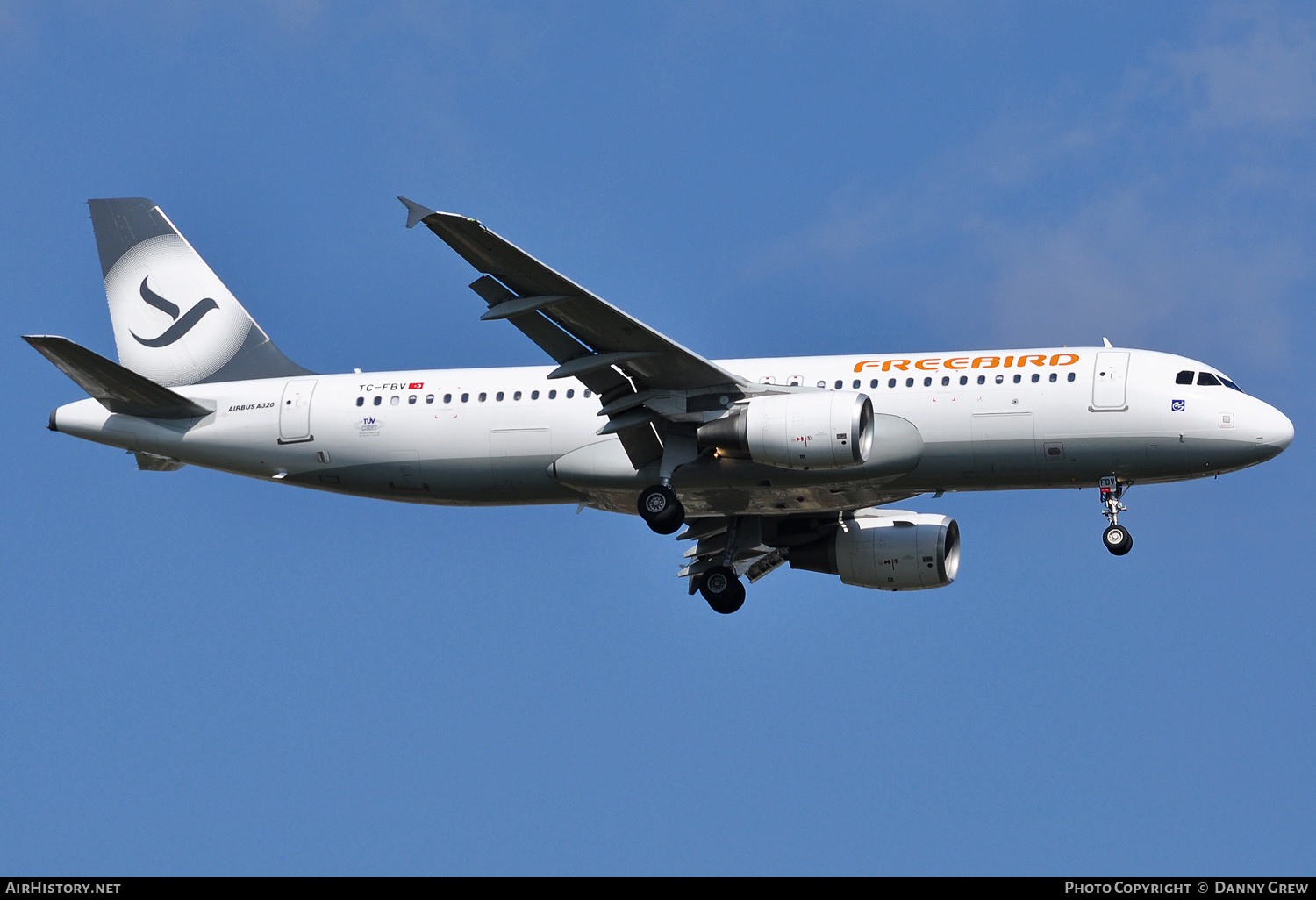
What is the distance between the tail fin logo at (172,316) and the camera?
45.8 meters

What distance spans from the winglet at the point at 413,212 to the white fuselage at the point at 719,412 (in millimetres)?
8748

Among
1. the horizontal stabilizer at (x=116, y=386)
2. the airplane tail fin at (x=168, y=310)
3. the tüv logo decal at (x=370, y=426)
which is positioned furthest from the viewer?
the airplane tail fin at (x=168, y=310)

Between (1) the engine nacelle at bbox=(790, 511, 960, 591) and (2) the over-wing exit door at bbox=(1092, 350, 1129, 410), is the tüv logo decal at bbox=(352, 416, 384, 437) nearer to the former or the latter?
(1) the engine nacelle at bbox=(790, 511, 960, 591)

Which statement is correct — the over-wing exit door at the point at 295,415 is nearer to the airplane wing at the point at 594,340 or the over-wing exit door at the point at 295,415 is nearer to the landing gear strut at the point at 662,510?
the airplane wing at the point at 594,340

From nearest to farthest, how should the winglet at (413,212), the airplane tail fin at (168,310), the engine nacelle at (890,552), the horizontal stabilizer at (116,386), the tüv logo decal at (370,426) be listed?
the winglet at (413,212)
the horizontal stabilizer at (116,386)
the tüv logo decal at (370,426)
the engine nacelle at (890,552)
the airplane tail fin at (168,310)

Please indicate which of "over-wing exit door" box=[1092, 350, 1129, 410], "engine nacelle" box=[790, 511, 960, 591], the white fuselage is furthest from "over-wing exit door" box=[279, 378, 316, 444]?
"over-wing exit door" box=[1092, 350, 1129, 410]

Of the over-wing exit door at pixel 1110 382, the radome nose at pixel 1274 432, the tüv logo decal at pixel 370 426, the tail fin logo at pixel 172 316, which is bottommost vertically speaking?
the tüv logo decal at pixel 370 426

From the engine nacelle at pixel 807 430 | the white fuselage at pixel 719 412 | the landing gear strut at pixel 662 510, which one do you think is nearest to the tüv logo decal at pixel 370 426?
the white fuselage at pixel 719 412

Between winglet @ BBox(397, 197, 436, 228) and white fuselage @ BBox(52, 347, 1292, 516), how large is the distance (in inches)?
344

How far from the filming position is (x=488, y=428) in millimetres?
41094
